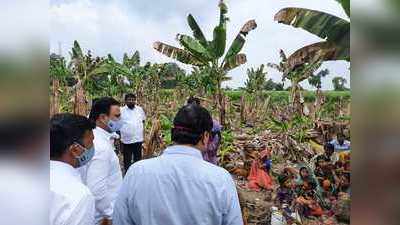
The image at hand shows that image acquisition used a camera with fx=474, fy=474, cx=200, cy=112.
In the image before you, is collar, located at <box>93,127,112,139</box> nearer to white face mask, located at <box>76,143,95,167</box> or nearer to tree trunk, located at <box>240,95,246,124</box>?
white face mask, located at <box>76,143,95,167</box>

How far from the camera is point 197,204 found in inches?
56.1

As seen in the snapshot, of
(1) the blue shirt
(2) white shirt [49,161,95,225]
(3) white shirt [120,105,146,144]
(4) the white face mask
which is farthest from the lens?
(3) white shirt [120,105,146,144]

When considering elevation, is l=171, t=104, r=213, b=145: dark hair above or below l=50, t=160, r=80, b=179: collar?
above

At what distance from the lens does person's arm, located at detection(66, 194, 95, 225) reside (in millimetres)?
1327

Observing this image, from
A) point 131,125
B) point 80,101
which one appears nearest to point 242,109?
point 131,125

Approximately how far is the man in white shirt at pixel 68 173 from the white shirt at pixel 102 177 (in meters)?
0.36

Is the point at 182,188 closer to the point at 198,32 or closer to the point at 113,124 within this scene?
the point at 113,124

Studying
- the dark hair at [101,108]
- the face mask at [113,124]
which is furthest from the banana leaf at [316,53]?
the dark hair at [101,108]

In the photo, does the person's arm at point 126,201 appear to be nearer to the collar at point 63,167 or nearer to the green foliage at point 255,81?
the collar at point 63,167

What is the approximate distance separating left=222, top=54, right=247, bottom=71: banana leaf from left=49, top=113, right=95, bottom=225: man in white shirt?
3.97m

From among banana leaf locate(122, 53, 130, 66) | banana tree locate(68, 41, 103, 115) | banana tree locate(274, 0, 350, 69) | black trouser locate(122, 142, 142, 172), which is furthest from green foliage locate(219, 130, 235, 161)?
banana tree locate(68, 41, 103, 115)
